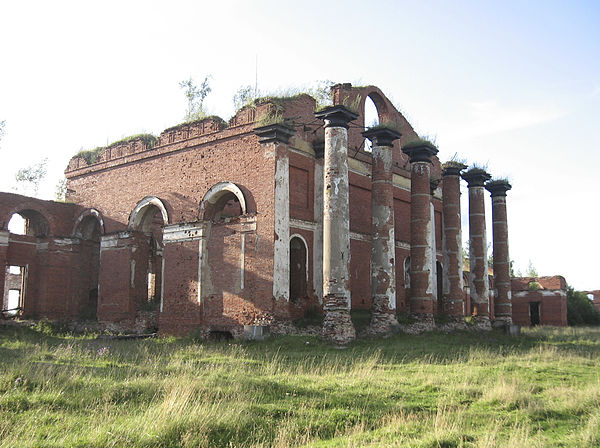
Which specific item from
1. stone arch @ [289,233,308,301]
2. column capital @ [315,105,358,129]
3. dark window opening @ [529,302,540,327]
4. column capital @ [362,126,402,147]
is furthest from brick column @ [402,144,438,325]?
dark window opening @ [529,302,540,327]

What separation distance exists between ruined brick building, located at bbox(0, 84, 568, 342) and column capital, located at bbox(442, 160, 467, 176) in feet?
0.19

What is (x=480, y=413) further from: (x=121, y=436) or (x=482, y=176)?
(x=482, y=176)

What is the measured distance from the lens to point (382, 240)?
18.1m

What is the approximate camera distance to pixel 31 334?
802 inches

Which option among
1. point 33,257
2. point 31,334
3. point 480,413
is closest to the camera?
point 480,413

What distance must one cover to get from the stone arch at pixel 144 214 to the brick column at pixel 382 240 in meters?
8.11

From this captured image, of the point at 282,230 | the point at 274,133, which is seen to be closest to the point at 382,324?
the point at 282,230

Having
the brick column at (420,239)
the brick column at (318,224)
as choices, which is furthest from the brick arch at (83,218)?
the brick column at (420,239)

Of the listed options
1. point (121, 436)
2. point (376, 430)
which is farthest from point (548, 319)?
point (121, 436)

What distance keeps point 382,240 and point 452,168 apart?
21.3ft

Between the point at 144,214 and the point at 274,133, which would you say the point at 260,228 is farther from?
the point at 144,214

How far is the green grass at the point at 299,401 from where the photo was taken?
260 inches

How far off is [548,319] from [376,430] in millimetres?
31529

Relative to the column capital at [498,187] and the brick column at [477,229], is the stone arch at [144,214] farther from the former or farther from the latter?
the column capital at [498,187]
